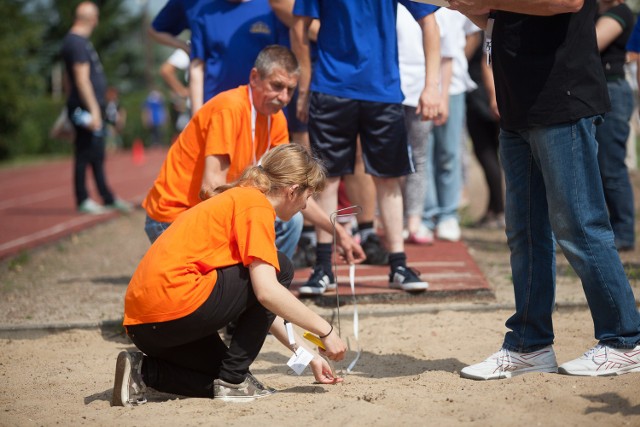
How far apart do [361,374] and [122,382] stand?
1.15 m

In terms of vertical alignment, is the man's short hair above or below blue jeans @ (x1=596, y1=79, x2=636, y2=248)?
above

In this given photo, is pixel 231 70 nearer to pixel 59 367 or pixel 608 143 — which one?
pixel 59 367

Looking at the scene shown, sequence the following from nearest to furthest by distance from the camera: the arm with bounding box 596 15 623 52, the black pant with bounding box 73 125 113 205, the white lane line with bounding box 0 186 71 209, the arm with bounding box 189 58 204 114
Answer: the arm with bounding box 189 58 204 114 < the arm with bounding box 596 15 623 52 < the black pant with bounding box 73 125 113 205 < the white lane line with bounding box 0 186 71 209

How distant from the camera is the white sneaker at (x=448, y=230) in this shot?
7805 millimetres

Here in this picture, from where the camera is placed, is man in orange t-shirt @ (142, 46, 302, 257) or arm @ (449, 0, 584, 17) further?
man in orange t-shirt @ (142, 46, 302, 257)

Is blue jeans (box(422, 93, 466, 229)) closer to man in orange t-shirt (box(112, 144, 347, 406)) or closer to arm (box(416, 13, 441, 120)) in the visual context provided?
arm (box(416, 13, 441, 120))

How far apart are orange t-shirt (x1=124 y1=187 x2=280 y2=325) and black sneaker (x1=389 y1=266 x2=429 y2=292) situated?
195 centimetres

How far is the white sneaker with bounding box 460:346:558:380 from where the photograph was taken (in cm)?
410

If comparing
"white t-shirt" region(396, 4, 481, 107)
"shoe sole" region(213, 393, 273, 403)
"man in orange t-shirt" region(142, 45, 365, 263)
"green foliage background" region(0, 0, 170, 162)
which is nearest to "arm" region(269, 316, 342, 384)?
"shoe sole" region(213, 393, 273, 403)

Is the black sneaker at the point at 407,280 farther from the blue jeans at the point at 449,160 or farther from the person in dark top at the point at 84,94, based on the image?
the person in dark top at the point at 84,94

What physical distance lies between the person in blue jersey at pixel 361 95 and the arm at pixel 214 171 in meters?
0.92

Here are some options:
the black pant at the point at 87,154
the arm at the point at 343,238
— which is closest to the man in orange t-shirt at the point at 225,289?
the arm at the point at 343,238

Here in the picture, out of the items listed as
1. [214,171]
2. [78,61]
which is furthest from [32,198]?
Answer: [214,171]

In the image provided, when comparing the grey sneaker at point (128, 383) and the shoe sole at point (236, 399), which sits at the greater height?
the grey sneaker at point (128, 383)
